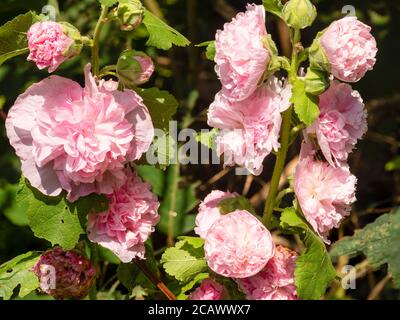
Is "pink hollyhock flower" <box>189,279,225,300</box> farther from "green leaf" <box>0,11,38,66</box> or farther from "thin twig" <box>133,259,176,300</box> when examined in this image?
"green leaf" <box>0,11,38,66</box>

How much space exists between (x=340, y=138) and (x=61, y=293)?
47cm

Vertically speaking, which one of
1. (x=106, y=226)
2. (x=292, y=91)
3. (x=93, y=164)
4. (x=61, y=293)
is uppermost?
(x=292, y=91)

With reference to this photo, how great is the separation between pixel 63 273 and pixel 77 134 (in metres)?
0.22

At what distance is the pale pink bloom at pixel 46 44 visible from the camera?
1.16 meters

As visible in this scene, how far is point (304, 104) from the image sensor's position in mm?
1149

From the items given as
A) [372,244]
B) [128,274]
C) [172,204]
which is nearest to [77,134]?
[128,274]

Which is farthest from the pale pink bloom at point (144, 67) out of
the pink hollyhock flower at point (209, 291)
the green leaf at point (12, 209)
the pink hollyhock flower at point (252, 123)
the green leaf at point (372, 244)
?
the green leaf at point (12, 209)

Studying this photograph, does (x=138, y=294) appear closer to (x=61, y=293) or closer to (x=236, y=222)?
(x=61, y=293)

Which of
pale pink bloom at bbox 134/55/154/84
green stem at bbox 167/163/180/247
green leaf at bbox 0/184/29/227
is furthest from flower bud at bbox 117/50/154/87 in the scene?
green leaf at bbox 0/184/29/227

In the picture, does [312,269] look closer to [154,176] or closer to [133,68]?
[133,68]

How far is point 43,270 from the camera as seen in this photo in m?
1.28

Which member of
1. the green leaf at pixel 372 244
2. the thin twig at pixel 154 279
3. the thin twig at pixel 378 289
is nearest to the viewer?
the thin twig at pixel 154 279

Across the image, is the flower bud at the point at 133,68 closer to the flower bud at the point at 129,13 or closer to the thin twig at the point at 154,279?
the flower bud at the point at 129,13
